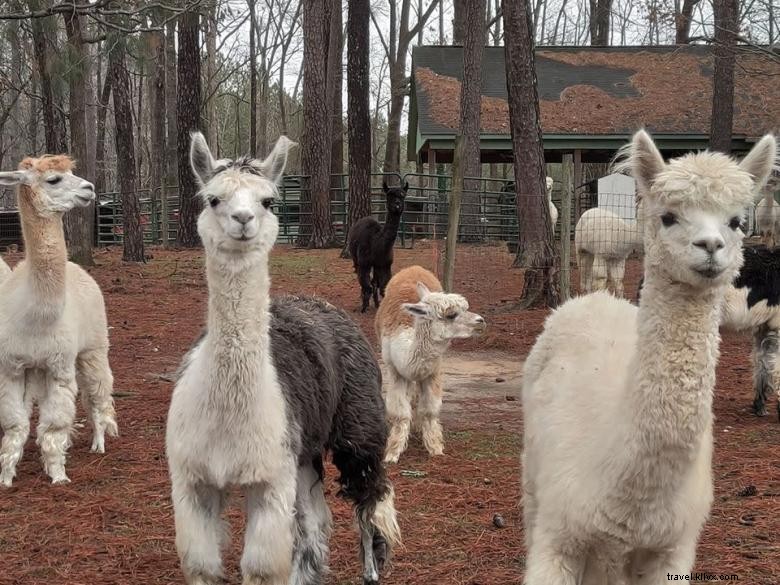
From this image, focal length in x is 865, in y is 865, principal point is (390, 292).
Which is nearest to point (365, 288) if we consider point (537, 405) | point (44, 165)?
point (44, 165)

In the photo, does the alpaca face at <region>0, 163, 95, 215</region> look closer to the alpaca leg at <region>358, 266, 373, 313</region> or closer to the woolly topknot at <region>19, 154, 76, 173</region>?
the woolly topknot at <region>19, 154, 76, 173</region>

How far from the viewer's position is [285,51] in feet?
167

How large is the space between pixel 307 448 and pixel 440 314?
128 inches

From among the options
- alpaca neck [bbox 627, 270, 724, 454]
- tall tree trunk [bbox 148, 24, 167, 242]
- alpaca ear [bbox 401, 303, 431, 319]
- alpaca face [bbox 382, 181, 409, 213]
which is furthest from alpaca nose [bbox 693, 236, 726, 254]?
tall tree trunk [bbox 148, 24, 167, 242]

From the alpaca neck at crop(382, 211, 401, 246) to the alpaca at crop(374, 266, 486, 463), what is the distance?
21.0ft

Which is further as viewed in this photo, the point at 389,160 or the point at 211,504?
the point at 389,160

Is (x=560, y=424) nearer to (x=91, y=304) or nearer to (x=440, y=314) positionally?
(x=440, y=314)

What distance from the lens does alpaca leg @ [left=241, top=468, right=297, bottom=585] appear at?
3516 mm

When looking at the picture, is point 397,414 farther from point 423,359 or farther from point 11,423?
point 11,423

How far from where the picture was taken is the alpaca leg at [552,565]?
3.20 metres

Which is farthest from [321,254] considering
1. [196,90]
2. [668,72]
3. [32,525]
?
[32,525]

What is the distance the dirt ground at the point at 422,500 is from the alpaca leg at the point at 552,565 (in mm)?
1132

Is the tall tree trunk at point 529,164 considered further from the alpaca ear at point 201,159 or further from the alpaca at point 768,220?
the alpaca ear at point 201,159

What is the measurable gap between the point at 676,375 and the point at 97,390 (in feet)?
17.2
